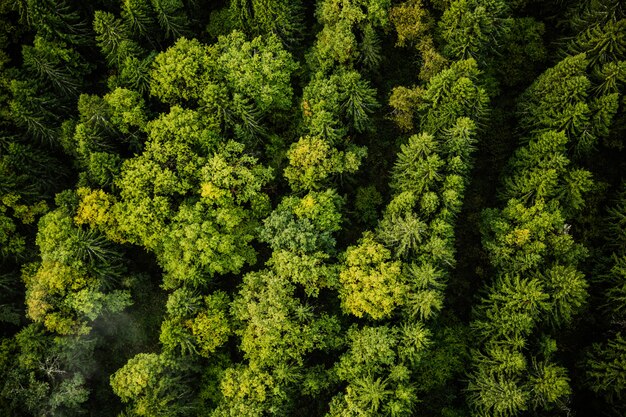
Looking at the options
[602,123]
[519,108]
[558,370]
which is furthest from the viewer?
[519,108]

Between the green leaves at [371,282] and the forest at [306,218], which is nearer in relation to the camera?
the green leaves at [371,282]

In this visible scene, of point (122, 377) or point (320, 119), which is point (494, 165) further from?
point (122, 377)

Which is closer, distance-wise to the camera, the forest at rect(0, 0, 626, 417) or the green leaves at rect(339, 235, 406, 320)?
the green leaves at rect(339, 235, 406, 320)

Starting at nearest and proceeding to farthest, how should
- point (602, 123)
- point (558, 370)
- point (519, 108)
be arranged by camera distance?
point (558, 370), point (602, 123), point (519, 108)

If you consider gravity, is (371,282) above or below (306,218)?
below

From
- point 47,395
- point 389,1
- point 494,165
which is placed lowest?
point 47,395

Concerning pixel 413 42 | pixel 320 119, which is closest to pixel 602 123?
pixel 413 42

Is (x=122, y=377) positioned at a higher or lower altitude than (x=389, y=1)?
lower

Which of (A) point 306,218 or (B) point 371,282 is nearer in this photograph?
(B) point 371,282
